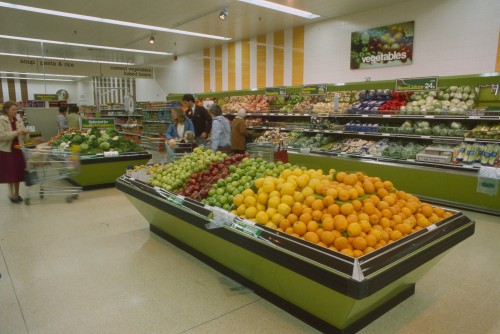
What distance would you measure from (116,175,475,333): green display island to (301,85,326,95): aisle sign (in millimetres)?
5176

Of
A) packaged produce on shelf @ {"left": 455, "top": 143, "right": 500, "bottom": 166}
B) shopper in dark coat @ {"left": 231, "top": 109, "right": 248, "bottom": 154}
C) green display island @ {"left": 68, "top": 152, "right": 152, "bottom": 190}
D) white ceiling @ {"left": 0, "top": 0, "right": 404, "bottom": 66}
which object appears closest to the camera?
packaged produce on shelf @ {"left": 455, "top": 143, "right": 500, "bottom": 166}

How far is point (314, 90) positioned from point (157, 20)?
4.39 metres

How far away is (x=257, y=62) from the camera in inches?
412

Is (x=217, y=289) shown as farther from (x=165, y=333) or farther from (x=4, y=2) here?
(x=4, y=2)

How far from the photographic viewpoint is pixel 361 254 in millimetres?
2109

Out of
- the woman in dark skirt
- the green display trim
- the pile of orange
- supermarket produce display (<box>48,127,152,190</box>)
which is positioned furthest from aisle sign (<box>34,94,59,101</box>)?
the pile of orange

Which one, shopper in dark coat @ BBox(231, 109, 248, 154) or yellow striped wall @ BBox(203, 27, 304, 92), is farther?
yellow striped wall @ BBox(203, 27, 304, 92)

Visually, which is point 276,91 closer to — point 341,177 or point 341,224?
point 341,177

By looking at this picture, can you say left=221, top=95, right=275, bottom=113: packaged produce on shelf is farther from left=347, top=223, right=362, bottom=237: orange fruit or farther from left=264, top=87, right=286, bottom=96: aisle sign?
left=347, top=223, right=362, bottom=237: orange fruit

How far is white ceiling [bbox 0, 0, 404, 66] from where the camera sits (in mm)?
7422

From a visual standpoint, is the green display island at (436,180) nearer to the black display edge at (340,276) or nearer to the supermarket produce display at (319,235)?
the supermarket produce display at (319,235)

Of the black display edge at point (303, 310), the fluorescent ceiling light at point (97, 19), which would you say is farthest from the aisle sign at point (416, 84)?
the fluorescent ceiling light at point (97, 19)

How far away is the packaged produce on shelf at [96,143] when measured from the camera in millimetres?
6816

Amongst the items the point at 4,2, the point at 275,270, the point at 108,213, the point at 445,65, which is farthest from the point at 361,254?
the point at 4,2
